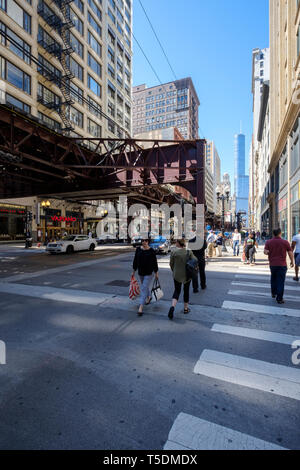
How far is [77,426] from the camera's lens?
2379 mm

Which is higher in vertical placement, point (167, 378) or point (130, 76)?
point (130, 76)

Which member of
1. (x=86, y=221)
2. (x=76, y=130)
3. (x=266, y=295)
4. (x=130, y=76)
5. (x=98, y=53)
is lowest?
(x=266, y=295)

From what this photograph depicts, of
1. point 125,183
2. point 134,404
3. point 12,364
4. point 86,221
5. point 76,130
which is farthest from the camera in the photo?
point 86,221

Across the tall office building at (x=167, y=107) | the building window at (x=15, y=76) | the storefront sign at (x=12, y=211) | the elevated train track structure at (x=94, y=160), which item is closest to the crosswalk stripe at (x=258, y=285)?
the elevated train track structure at (x=94, y=160)

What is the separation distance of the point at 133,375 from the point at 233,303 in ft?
13.5

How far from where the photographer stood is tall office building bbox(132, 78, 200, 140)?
116 m

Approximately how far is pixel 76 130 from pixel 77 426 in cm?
3935

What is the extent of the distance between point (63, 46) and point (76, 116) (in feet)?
29.1

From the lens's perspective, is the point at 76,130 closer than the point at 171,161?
No

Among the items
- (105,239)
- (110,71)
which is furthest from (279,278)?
(110,71)

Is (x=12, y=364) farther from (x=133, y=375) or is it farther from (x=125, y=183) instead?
(x=125, y=183)

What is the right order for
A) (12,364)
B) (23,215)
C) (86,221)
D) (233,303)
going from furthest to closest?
(86,221)
(23,215)
(233,303)
(12,364)

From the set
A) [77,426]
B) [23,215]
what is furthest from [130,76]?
[77,426]

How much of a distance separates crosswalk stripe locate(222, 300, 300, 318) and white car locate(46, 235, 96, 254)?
16560 millimetres
